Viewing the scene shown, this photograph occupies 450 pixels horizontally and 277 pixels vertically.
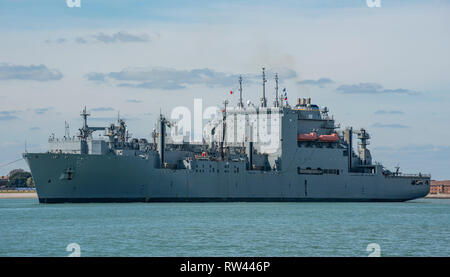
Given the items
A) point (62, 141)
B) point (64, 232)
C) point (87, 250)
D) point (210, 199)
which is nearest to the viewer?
point (87, 250)

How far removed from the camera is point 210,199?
5956cm

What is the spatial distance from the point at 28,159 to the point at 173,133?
12.7 m

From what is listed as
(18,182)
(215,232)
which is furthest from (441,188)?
(215,232)

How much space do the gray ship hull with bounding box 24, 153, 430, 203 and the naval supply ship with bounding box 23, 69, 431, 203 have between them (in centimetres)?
7

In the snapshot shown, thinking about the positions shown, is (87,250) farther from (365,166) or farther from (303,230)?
(365,166)

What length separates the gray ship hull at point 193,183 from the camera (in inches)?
2061

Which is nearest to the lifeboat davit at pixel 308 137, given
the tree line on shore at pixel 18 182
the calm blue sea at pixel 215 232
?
the calm blue sea at pixel 215 232

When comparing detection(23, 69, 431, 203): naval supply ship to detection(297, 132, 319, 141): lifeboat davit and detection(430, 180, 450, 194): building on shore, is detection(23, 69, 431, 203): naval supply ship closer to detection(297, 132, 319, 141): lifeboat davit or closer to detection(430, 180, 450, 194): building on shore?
detection(297, 132, 319, 141): lifeboat davit

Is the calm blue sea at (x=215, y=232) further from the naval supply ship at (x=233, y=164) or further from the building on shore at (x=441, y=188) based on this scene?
the building on shore at (x=441, y=188)

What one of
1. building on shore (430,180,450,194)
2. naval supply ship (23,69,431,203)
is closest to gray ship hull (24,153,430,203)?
naval supply ship (23,69,431,203)

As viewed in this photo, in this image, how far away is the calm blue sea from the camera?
92.4ft

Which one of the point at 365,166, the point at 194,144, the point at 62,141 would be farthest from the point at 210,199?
the point at 365,166

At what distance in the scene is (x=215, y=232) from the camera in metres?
34.3

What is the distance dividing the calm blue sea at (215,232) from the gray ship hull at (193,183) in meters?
3.12
